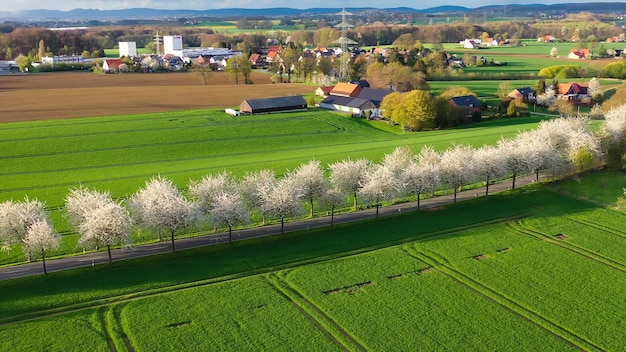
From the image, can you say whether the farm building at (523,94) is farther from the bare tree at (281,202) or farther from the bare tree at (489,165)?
the bare tree at (281,202)

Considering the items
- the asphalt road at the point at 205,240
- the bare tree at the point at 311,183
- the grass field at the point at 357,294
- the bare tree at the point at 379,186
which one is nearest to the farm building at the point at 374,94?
the asphalt road at the point at 205,240

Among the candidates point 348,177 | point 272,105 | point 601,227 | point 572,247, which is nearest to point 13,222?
point 348,177

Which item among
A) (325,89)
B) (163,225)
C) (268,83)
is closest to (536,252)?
A: (163,225)

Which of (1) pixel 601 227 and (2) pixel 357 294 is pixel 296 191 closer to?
(2) pixel 357 294

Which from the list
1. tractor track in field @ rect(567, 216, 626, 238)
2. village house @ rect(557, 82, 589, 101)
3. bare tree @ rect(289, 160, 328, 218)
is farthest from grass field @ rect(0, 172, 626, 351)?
village house @ rect(557, 82, 589, 101)

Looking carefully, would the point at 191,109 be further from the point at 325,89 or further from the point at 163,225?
the point at 163,225

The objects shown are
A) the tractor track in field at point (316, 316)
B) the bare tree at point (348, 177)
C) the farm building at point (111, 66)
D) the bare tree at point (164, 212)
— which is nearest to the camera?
the tractor track in field at point (316, 316)

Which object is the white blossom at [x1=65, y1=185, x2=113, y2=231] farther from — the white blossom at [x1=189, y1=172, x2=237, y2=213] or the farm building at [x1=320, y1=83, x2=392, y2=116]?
the farm building at [x1=320, y1=83, x2=392, y2=116]
